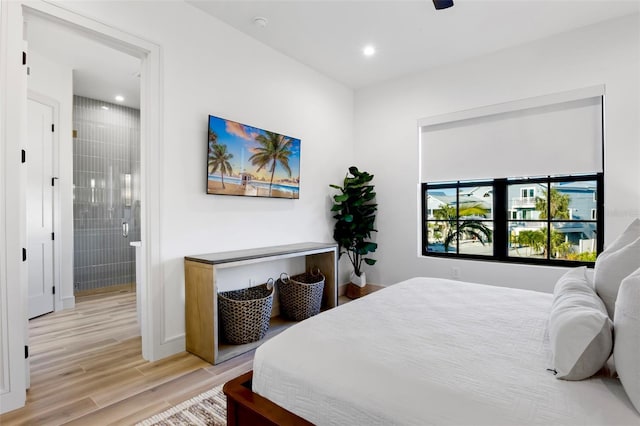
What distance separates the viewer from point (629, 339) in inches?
36.7

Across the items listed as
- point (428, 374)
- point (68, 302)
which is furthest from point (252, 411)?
point (68, 302)

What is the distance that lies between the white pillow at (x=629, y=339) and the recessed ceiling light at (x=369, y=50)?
3241 mm

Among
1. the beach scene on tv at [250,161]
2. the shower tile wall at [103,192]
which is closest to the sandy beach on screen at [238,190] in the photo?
the beach scene on tv at [250,161]

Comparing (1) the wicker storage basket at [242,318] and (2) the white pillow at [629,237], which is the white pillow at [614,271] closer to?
(2) the white pillow at [629,237]

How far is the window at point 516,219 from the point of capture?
3.31 m

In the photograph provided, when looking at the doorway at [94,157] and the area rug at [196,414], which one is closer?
the area rug at [196,414]

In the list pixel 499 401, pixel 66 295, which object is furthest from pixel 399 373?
pixel 66 295

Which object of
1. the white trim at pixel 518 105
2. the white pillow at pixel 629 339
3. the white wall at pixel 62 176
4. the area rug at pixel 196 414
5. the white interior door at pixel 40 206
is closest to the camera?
the white pillow at pixel 629 339

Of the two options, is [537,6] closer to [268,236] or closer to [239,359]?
[268,236]

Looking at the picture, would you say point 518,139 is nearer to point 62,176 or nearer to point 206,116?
point 206,116

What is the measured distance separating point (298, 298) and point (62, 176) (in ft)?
10.2

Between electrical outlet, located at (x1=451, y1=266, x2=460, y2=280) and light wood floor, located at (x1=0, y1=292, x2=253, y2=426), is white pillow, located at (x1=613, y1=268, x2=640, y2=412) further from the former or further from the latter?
electrical outlet, located at (x1=451, y1=266, x2=460, y2=280)

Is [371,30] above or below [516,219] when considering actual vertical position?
above

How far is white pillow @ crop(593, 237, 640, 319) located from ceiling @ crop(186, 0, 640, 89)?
7.80 ft
